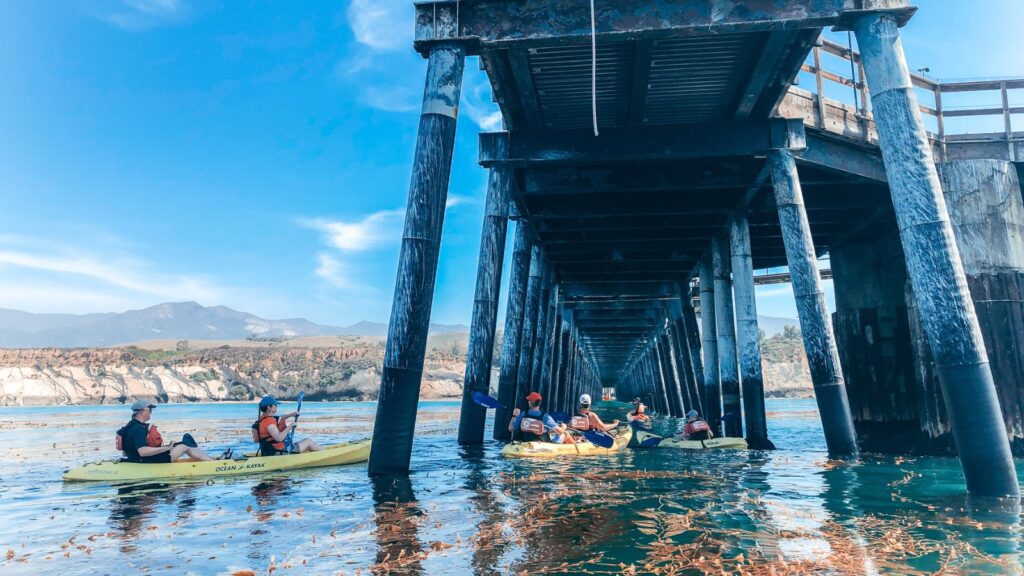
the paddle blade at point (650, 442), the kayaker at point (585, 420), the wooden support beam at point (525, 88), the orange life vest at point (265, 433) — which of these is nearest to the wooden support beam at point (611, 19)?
the wooden support beam at point (525, 88)

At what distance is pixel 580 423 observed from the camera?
16.4 metres

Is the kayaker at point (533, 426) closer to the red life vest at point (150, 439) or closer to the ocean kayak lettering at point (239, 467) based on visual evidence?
the ocean kayak lettering at point (239, 467)

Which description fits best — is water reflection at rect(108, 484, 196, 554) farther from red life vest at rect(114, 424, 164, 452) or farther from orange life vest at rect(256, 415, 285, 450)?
orange life vest at rect(256, 415, 285, 450)

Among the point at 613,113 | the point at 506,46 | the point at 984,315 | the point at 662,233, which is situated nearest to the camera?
the point at 506,46

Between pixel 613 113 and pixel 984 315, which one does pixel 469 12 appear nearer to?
pixel 613 113

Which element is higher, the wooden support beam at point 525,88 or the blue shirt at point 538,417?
the wooden support beam at point 525,88

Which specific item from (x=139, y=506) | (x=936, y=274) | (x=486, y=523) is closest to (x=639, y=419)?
(x=936, y=274)

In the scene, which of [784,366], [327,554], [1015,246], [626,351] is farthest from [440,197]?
[784,366]

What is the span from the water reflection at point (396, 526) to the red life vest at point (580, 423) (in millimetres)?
7557

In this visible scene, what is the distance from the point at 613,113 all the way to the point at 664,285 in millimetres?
17958

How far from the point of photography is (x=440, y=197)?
9.90 metres

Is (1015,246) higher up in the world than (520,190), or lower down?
lower down

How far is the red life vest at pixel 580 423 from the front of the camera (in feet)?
53.4

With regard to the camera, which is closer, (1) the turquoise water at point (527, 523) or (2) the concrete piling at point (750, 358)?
(1) the turquoise water at point (527, 523)
